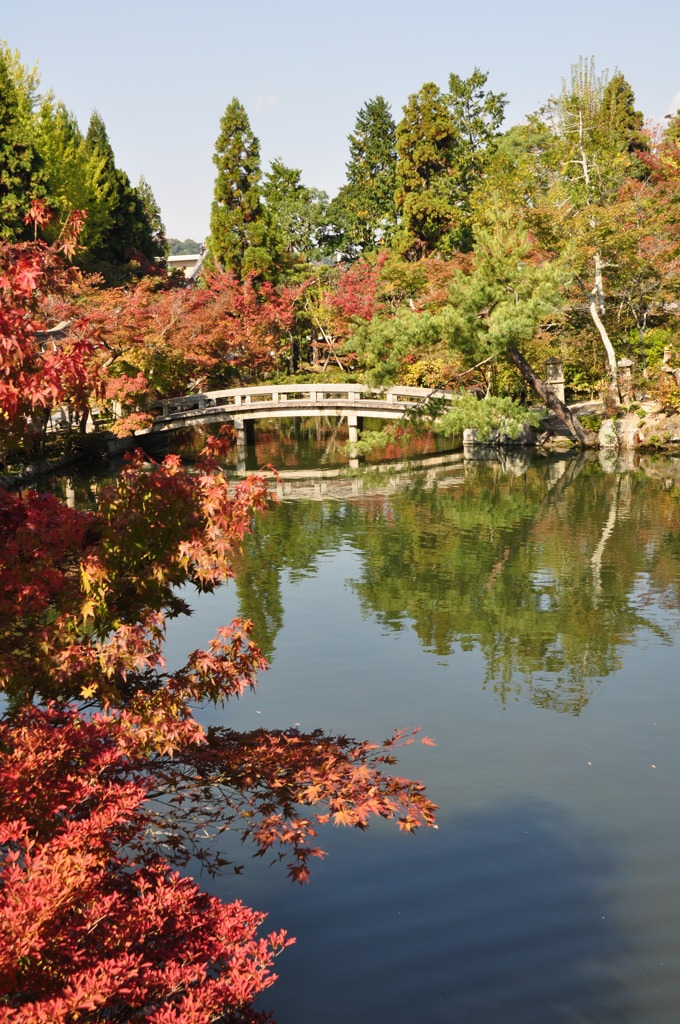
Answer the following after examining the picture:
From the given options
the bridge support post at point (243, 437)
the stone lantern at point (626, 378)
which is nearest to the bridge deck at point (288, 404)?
the bridge support post at point (243, 437)

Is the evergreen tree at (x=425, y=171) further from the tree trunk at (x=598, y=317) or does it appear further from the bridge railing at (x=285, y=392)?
the tree trunk at (x=598, y=317)

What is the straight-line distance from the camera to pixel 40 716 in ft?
15.0

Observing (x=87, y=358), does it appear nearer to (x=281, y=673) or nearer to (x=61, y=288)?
A: (x=61, y=288)

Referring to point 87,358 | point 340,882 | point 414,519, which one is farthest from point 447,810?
point 414,519

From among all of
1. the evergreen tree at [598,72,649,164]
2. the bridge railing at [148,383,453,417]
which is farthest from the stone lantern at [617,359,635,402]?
the evergreen tree at [598,72,649,164]

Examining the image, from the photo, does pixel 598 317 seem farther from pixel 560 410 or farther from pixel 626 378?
pixel 560 410

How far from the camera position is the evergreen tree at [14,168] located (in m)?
31.2

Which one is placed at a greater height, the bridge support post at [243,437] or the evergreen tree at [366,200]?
the evergreen tree at [366,200]

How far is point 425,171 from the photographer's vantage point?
38.9 metres

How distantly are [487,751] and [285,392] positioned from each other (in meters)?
22.3

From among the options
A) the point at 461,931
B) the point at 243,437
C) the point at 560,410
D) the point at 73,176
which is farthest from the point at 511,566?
the point at 73,176

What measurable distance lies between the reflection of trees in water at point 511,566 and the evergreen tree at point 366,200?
2373 cm

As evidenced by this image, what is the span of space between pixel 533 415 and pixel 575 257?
16.7ft

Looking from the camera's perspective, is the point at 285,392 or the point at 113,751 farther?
the point at 285,392
